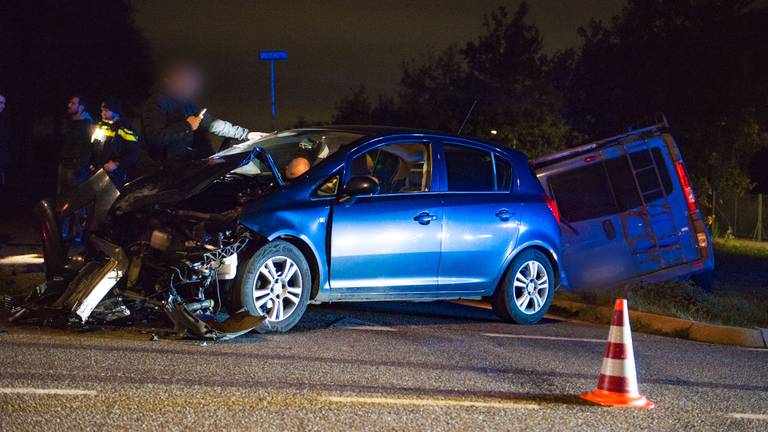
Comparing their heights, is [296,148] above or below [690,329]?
above

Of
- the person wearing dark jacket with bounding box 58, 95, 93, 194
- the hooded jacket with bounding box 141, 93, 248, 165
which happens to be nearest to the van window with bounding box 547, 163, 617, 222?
the hooded jacket with bounding box 141, 93, 248, 165

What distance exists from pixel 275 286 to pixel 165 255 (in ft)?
2.80

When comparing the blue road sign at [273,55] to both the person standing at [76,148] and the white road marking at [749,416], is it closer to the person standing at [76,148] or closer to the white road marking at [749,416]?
the person standing at [76,148]

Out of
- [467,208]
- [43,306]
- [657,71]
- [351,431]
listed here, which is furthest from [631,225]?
[657,71]

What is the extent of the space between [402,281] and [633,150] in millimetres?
5196

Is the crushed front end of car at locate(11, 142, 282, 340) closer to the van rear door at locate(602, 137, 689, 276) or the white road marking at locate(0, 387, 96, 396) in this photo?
the white road marking at locate(0, 387, 96, 396)

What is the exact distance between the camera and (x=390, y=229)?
30.9 ft

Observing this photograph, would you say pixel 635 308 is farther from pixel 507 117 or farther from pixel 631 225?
pixel 507 117

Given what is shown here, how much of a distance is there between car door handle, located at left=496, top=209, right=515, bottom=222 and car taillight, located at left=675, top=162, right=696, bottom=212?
4005 mm

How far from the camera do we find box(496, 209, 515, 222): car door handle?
1033cm

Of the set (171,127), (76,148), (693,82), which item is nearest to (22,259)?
(76,148)

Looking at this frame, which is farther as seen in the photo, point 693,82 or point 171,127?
point 693,82

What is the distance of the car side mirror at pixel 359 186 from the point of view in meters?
9.02

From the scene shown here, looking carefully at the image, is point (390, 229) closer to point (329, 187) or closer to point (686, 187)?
point (329, 187)
